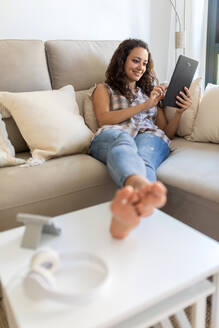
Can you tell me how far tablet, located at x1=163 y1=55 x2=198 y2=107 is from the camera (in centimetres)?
164

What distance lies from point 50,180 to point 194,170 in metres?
0.61

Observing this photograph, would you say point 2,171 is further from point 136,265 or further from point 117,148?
point 136,265

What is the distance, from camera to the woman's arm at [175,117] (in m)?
1.69

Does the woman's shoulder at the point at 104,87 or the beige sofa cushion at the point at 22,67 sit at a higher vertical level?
the beige sofa cushion at the point at 22,67

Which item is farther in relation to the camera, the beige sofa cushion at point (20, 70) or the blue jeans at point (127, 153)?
the beige sofa cushion at point (20, 70)

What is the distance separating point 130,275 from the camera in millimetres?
714

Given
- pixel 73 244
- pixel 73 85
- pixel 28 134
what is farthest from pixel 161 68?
pixel 73 244

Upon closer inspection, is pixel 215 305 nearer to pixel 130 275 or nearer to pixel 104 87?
pixel 130 275

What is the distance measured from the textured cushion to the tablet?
465 mm

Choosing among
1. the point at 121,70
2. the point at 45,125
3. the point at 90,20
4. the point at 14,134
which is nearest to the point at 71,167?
the point at 45,125

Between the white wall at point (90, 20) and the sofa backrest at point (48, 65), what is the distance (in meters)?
0.27

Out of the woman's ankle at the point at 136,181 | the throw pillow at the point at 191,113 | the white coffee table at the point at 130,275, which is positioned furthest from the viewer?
the throw pillow at the point at 191,113

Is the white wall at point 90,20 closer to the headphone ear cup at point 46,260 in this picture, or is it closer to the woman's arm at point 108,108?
the woman's arm at point 108,108

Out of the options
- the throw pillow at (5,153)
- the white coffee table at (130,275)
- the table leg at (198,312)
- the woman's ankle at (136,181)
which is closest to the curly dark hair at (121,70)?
the throw pillow at (5,153)
